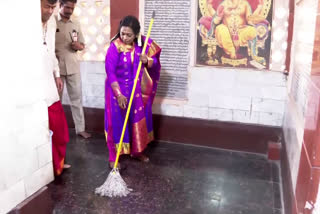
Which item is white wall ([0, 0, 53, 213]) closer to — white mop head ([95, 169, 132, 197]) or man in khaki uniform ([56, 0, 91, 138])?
white mop head ([95, 169, 132, 197])

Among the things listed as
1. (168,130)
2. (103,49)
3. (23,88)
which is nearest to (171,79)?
(168,130)

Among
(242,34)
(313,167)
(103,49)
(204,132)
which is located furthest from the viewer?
(103,49)

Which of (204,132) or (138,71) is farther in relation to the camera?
(204,132)

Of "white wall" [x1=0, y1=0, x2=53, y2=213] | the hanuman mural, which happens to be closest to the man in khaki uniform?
the hanuman mural

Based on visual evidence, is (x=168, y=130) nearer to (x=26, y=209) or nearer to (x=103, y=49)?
(x=103, y=49)

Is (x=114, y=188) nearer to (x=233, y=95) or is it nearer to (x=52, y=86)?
(x=52, y=86)

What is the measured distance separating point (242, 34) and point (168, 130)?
1415 millimetres

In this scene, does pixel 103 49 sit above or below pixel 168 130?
above

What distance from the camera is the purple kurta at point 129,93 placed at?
337 cm

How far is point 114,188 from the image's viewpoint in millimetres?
2973

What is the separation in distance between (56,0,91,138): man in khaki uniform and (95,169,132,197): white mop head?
Answer: 1.57 m

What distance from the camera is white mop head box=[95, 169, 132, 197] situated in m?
2.96

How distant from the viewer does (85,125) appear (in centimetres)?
470

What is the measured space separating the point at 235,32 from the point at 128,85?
1.32m
